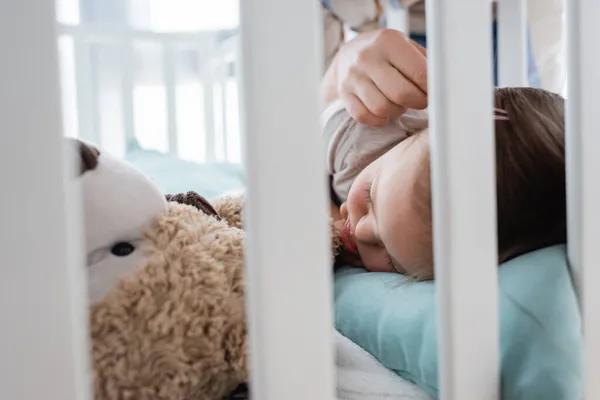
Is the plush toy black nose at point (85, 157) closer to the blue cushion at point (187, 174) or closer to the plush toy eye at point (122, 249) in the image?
the plush toy eye at point (122, 249)

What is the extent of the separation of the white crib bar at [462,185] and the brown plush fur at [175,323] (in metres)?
0.18

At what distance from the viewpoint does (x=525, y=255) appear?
688 mm

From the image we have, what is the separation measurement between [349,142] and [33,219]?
24.3 inches

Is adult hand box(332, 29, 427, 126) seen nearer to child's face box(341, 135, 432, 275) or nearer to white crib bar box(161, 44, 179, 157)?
child's face box(341, 135, 432, 275)

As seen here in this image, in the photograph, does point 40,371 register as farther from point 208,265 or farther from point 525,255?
point 525,255

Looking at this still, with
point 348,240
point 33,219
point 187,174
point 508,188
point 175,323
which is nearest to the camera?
point 33,219

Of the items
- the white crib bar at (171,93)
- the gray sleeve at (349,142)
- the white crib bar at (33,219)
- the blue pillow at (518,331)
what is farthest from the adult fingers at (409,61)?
the white crib bar at (171,93)

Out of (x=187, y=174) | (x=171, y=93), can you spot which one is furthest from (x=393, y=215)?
(x=171, y=93)

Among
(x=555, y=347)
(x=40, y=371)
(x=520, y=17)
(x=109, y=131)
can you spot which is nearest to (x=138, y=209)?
(x=40, y=371)

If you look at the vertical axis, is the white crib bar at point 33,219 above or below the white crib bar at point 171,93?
below

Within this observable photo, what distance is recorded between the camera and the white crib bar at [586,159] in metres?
0.59

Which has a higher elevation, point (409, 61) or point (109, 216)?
point (409, 61)

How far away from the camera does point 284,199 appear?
0.46 m

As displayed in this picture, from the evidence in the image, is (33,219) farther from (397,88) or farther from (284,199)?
(397,88)
